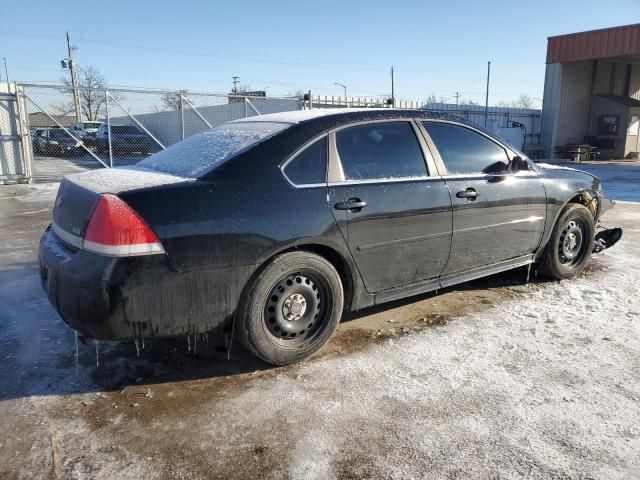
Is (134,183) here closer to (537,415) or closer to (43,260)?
(43,260)

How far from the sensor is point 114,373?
3.06 m

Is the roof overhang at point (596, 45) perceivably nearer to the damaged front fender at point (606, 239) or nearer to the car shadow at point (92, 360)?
the damaged front fender at point (606, 239)

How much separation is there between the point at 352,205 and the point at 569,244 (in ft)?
9.29

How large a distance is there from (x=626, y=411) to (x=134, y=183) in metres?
2.93

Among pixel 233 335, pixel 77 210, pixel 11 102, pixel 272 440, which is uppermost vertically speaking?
pixel 11 102

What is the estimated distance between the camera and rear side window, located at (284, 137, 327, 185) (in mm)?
3055

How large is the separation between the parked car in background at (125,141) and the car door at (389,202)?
18260 mm

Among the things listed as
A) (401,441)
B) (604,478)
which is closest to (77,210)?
(401,441)

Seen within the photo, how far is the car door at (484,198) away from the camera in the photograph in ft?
12.5

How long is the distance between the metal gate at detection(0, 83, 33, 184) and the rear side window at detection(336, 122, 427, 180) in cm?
1136

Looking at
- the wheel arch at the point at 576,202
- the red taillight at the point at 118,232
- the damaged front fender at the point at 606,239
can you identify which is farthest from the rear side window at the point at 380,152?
the damaged front fender at the point at 606,239

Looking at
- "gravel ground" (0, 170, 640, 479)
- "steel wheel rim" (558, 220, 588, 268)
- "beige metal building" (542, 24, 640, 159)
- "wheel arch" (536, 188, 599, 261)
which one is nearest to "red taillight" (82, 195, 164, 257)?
"gravel ground" (0, 170, 640, 479)

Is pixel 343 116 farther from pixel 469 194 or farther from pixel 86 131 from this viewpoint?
pixel 86 131

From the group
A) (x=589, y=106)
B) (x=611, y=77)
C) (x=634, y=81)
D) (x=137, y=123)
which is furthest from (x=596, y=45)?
(x=137, y=123)
